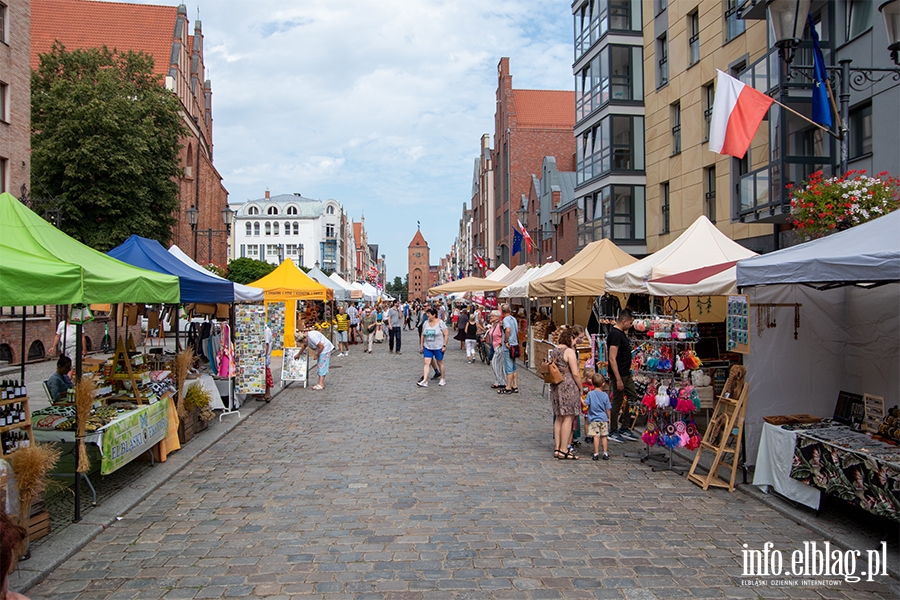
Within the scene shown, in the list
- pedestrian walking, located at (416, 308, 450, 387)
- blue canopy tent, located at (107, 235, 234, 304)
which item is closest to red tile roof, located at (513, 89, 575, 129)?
pedestrian walking, located at (416, 308, 450, 387)

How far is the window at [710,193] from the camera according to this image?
69.7 feet

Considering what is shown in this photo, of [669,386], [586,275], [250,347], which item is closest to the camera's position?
[669,386]

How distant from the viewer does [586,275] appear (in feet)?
44.9

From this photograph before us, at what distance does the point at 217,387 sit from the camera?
464 inches

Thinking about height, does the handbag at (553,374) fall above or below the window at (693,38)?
below

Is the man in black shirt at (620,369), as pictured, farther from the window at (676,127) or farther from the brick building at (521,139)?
the brick building at (521,139)

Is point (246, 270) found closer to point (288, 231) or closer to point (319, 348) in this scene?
point (319, 348)

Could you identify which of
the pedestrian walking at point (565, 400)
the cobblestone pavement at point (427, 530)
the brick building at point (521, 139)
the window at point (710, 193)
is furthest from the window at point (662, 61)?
the brick building at point (521, 139)

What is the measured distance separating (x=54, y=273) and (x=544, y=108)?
5616 centimetres

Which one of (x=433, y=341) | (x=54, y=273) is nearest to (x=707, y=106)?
(x=433, y=341)

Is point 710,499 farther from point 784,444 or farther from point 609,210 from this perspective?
point 609,210

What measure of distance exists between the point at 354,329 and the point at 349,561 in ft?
93.7

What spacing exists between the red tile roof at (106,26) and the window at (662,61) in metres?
37.0

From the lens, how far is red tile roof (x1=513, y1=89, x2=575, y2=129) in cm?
5612
